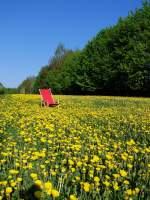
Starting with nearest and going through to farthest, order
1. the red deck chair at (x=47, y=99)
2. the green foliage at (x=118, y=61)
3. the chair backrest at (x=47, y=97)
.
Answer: the red deck chair at (x=47, y=99), the chair backrest at (x=47, y=97), the green foliage at (x=118, y=61)

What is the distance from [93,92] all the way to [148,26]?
1340 cm

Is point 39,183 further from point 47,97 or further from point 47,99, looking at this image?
point 47,97

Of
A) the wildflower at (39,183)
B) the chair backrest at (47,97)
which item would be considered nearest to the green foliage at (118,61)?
the chair backrest at (47,97)

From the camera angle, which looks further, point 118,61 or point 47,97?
point 118,61

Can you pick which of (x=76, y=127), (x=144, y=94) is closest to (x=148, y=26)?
(x=144, y=94)

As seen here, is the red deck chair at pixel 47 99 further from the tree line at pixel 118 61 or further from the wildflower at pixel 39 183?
the tree line at pixel 118 61

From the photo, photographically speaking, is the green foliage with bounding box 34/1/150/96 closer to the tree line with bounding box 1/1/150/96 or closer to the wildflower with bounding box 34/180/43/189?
the tree line with bounding box 1/1/150/96

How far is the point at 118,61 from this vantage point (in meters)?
47.9

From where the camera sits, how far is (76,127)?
27.6ft

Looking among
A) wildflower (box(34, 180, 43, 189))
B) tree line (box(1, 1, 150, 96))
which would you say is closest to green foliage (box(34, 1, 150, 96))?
tree line (box(1, 1, 150, 96))

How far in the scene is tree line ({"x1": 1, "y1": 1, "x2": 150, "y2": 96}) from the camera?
4466 cm

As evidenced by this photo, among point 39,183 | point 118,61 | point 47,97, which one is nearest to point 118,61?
point 118,61

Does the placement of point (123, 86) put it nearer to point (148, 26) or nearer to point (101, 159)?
point (148, 26)

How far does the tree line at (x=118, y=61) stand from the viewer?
44.7 m
